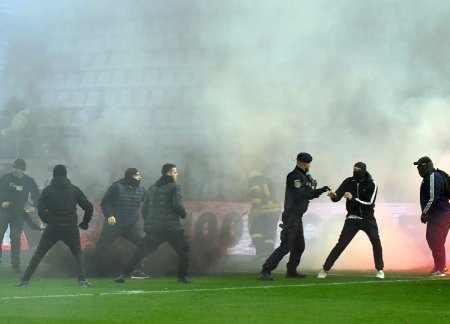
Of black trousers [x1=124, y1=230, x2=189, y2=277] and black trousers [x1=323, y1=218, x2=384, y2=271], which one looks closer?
black trousers [x1=124, y1=230, x2=189, y2=277]

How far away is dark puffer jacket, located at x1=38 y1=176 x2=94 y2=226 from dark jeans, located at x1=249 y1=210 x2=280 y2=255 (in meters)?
9.37

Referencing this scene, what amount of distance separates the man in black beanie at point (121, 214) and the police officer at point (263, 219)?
6361 millimetres

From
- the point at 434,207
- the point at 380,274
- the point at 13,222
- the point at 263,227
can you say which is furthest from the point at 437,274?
the point at 263,227

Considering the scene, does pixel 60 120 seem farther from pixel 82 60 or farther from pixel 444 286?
pixel 444 286

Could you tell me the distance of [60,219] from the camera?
16.9m

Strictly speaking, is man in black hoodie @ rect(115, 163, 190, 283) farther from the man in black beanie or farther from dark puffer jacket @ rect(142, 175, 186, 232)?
the man in black beanie

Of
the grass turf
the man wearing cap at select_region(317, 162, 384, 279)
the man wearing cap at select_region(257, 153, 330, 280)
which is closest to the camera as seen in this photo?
the grass turf

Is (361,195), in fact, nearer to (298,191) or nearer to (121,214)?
(298,191)

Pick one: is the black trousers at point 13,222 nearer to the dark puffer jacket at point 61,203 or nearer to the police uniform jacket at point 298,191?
the dark puffer jacket at point 61,203

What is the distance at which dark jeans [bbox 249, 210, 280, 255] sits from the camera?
2612 centimetres

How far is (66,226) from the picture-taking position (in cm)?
1694

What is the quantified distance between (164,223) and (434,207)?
14.9 feet

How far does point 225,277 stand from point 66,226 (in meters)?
3.17

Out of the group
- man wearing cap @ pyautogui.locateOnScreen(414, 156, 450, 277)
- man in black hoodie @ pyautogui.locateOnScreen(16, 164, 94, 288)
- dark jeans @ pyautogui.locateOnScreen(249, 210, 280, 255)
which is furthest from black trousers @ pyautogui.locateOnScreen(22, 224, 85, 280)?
dark jeans @ pyautogui.locateOnScreen(249, 210, 280, 255)
